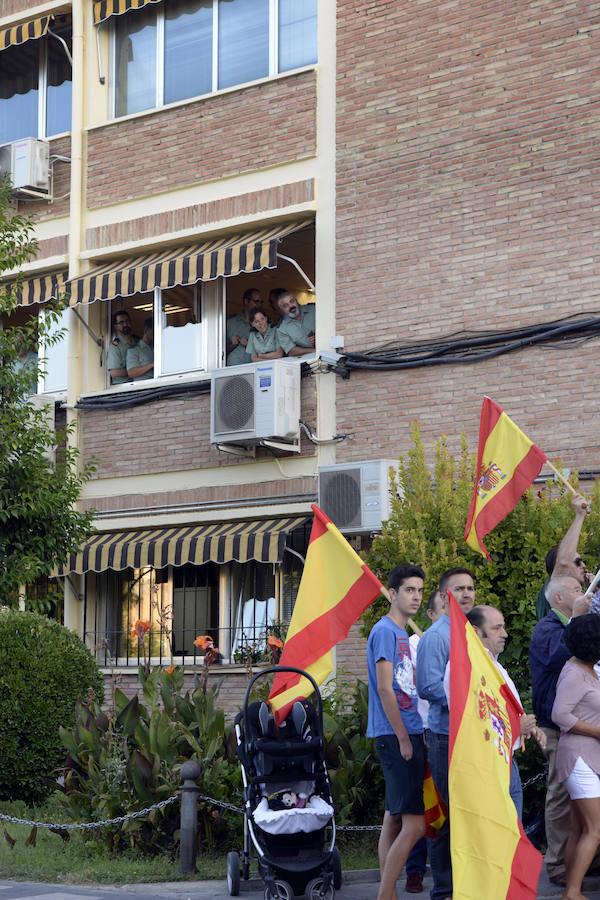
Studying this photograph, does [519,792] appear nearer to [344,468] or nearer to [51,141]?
[344,468]

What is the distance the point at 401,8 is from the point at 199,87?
121 inches

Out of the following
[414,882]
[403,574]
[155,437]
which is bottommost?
[414,882]

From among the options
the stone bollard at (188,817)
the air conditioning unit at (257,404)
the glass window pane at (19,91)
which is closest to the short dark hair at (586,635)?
the stone bollard at (188,817)

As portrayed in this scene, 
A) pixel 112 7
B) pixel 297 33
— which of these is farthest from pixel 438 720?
pixel 112 7

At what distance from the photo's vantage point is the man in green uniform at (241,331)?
57.7 feet

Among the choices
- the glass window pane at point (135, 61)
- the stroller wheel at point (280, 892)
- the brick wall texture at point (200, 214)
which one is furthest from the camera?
the glass window pane at point (135, 61)

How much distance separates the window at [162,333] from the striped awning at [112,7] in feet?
12.0

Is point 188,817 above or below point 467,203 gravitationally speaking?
below

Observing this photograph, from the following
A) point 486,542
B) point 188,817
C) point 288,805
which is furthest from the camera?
point 486,542

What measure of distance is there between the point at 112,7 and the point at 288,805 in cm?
1282

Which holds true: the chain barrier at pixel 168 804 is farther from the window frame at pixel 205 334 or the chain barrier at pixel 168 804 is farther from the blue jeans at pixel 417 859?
the window frame at pixel 205 334

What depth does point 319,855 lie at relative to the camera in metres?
8.87

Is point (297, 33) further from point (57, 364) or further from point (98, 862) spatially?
point (98, 862)

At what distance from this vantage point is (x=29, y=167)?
1912cm
